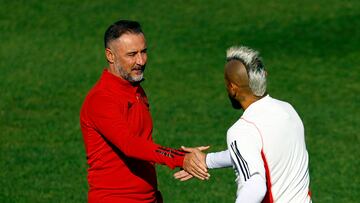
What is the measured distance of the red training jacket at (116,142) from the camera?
832cm

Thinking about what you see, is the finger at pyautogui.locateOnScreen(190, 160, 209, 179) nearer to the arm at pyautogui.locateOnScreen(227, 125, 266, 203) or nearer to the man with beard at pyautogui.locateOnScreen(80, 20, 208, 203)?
the man with beard at pyautogui.locateOnScreen(80, 20, 208, 203)

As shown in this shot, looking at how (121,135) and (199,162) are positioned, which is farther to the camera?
(199,162)

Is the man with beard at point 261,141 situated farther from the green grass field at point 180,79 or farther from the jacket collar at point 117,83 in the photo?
the green grass field at point 180,79

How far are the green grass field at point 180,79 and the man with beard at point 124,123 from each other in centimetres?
526

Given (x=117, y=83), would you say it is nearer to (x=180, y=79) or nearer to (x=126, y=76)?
(x=126, y=76)

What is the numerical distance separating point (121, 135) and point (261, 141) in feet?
4.37

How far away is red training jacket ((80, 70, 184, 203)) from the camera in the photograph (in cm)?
832

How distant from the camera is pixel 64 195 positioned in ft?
46.0

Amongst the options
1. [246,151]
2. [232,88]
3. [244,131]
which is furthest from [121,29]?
[246,151]

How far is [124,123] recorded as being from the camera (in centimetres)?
830

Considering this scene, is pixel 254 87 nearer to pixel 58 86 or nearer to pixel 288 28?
pixel 58 86

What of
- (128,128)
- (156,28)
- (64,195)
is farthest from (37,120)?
(128,128)

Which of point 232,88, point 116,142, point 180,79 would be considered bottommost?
point 180,79

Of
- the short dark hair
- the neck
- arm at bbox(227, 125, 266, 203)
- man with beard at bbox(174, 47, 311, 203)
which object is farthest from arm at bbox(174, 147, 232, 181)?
the short dark hair
